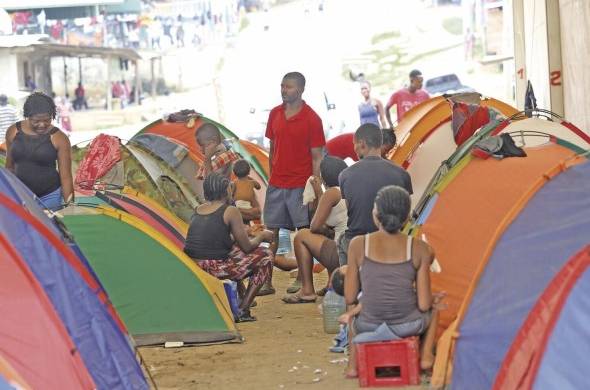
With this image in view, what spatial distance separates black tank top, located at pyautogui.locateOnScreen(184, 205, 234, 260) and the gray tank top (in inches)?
85.3

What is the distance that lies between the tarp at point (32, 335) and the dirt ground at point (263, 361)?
1.40 metres

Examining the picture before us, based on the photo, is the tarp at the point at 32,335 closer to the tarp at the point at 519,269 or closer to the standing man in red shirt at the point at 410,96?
the tarp at the point at 519,269

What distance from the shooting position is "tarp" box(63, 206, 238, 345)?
28.0ft

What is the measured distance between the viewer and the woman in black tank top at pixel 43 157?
8633 mm

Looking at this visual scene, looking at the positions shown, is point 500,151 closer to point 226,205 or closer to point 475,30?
point 226,205

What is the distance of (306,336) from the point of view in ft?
28.7

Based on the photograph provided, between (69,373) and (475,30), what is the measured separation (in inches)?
1801

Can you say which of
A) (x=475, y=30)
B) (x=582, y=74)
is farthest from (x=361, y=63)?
(x=582, y=74)

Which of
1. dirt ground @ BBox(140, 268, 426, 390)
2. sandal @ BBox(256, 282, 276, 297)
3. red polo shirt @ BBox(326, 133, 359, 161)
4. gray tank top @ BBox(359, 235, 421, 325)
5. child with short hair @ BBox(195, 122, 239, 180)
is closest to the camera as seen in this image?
gray tank top @ BBox(359, 235, 421, 325)

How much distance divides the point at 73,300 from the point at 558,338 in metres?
2.66

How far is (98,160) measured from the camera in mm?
11055

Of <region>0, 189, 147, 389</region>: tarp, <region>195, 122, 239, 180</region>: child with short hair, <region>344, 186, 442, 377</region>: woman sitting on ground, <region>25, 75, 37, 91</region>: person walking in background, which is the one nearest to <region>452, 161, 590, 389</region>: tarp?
<region>344, 186, 442, 377</region>: woman sitting on ground

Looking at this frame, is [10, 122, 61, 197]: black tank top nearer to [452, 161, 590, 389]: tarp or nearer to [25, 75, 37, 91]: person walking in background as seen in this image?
[452, 161, 590, 389]: tarp

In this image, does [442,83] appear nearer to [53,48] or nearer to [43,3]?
[53,48]
